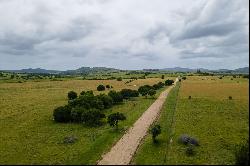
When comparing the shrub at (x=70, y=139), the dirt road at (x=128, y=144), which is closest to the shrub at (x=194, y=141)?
the dirt road at (x=128, y=144)

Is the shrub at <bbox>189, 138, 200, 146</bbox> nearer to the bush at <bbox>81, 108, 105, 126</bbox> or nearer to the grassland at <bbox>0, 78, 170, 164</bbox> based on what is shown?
the grassland at <bbox>0, 78, 170, 164</bbox>

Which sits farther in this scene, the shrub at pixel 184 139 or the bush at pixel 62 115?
the bush at pixel 62 115

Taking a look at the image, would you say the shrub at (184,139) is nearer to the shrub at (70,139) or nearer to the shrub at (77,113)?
the shrub at (70,139)

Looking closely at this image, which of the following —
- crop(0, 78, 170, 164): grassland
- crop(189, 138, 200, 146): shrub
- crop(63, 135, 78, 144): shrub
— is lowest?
crop(0, 78, 170, 164): grassland

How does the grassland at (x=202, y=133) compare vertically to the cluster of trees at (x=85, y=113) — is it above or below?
below

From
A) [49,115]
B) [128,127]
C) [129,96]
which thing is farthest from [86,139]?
[129,96]

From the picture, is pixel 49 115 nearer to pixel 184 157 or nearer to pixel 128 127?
pixel 128 127

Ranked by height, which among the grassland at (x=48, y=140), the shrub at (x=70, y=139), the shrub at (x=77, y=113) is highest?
the shrub at (x=77, y=113)

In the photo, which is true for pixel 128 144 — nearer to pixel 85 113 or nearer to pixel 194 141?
pixel 194 141

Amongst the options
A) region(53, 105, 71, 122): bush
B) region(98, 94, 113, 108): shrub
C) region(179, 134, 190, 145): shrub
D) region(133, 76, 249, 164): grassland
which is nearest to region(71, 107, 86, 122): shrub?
region(53, 105, 71, 122): bush

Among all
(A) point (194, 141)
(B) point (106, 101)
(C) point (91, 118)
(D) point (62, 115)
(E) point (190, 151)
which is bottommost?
(E) point (190, 151)

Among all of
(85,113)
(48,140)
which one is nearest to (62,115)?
(85,113)
